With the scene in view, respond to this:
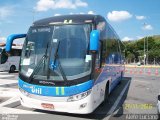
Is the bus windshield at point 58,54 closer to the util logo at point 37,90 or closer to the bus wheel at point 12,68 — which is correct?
the util logo at point 37,90

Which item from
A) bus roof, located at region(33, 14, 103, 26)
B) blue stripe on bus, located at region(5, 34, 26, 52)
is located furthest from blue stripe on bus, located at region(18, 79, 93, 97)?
bus roof, located at region(33, 14, 103, 26)

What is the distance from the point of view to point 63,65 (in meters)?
7.33

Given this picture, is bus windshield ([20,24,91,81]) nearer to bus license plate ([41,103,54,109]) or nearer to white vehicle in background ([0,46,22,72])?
bus license plate ([41,103,54,109])

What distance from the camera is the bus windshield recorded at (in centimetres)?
727

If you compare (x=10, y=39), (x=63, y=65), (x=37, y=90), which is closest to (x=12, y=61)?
(x=10, y=39)

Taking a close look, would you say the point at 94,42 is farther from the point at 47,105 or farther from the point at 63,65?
the point at 47,105

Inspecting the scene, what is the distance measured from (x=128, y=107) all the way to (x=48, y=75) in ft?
12.3

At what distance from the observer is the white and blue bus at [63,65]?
7.09m

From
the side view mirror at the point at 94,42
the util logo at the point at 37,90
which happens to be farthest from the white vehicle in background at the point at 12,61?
the side view mirror at the point at 94,42

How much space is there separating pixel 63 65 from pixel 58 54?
0.38 metres

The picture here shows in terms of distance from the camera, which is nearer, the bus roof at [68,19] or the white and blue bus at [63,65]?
the white and blue bus at [63,65]

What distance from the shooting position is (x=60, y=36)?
7676mm

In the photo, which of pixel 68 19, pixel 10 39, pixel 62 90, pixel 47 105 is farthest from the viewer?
pixel 10 39

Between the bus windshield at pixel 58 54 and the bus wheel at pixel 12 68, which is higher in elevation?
the bus windshield at pixel 58 54
